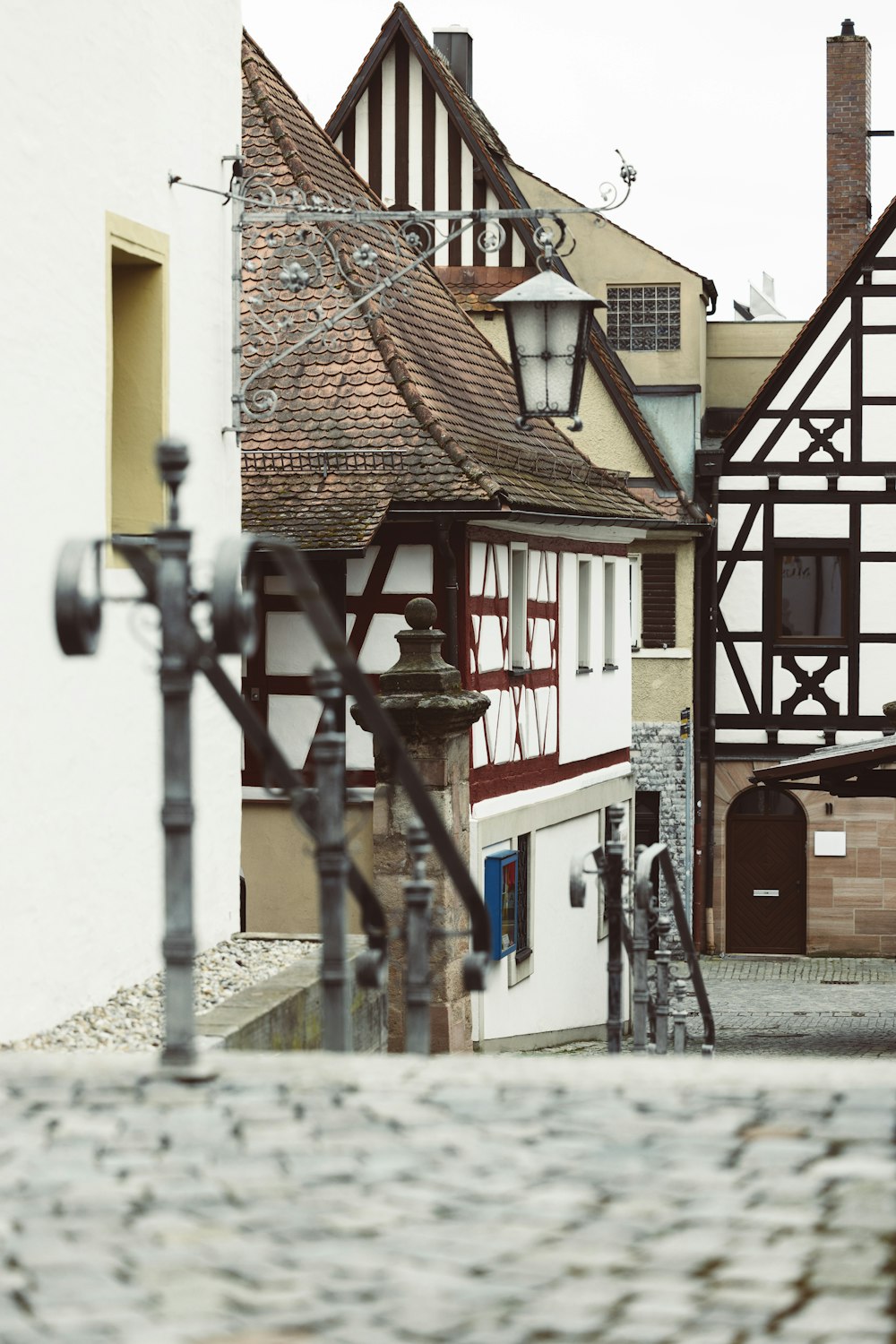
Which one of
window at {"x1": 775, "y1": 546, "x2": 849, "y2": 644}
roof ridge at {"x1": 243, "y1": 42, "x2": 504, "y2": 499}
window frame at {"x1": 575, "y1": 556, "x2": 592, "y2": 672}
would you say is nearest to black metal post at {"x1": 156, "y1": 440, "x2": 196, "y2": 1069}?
roof ridge at {"x1": 243, "y1": 42, "x2": 504, "y2": 499}

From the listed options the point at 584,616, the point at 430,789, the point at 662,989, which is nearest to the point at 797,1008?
the point at 584,616

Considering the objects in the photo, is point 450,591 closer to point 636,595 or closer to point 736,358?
point 636,595

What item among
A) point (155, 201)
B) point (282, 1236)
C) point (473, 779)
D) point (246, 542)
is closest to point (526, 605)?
point (473, 779)

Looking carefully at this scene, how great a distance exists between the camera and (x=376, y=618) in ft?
56.4

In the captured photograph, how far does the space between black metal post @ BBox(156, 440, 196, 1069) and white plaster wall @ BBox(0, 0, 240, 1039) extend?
279cm

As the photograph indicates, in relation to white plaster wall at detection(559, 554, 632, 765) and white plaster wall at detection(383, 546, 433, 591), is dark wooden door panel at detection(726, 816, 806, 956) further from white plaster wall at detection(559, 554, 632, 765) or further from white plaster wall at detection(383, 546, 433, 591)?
white plaster wall at detection(383, 546, 433, 591)

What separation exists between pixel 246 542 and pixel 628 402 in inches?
834

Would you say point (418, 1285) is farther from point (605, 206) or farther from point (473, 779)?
point (473, 779)

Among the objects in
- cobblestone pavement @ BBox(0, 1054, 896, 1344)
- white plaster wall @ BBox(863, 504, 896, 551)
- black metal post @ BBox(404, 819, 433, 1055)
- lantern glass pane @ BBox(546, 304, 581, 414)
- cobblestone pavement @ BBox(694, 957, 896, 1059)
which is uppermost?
lantern glass pane @ BBox(546, 304, 581, 414)

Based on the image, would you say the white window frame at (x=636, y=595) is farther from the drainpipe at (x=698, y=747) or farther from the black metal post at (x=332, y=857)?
the black metal post at (x=332, y=857)

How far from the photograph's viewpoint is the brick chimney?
29953 millimetres

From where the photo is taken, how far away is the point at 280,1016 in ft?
30.3

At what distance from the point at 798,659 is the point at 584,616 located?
7469 mm

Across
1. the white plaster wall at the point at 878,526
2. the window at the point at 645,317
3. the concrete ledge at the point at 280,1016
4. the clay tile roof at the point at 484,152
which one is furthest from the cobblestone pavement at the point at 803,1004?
the concrete ledge at the point at 280,1016
